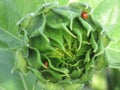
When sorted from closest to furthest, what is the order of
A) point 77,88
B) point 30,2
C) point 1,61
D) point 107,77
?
1. point 77,88
2. point 30,2
3. point 1,61
4. point 107,77

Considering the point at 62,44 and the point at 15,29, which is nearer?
the point at 62,44

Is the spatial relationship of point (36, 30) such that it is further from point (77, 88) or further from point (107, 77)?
point (107, 77)

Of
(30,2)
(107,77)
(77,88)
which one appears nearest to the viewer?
(77,88)

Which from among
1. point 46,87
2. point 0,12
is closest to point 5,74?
point 0,12

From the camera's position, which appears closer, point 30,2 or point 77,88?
point 77,88

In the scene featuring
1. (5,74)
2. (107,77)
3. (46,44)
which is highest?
(46,44)

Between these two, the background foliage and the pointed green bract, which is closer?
the pointed green bract

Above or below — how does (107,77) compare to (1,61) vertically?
below

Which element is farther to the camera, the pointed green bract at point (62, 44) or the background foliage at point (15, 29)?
the background foliage at point (15, 29)
